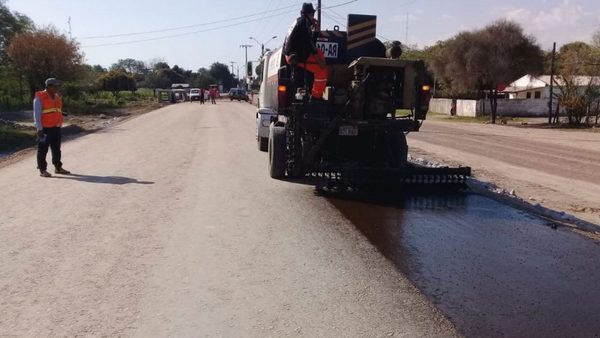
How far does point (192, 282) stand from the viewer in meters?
5.34

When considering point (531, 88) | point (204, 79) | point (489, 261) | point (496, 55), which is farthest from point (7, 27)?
point (204, 79)

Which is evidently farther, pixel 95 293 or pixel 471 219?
pixel 471 219

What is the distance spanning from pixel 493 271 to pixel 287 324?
97.2 inches

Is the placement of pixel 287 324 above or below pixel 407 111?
below

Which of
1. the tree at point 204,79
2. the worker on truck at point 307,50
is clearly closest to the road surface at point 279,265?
the worker on truck at point 307,50

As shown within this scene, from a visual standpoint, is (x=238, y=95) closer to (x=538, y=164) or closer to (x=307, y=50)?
(x=538, y=164)

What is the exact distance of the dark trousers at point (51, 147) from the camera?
456 inches

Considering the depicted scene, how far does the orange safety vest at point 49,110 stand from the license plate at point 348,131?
20.4ft

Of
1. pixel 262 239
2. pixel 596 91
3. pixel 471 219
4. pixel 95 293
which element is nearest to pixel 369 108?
pixel 471 219

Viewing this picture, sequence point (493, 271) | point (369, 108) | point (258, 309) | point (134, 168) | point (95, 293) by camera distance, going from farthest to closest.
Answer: point (134, 168) → point (369, 108) → point (493, 271) → point (95, 293) → point (258, 309)

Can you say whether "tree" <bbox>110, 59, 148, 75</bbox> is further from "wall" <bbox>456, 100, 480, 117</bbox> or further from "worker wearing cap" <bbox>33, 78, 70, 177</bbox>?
"worker wearing cap" <bbox>33, 78, 70, 177</bbox>

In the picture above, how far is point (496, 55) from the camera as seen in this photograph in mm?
37031

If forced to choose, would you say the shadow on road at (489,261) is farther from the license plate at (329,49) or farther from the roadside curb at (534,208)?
the license plate at (329,49)

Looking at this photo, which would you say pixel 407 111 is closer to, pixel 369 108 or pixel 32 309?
pixel 369 108
